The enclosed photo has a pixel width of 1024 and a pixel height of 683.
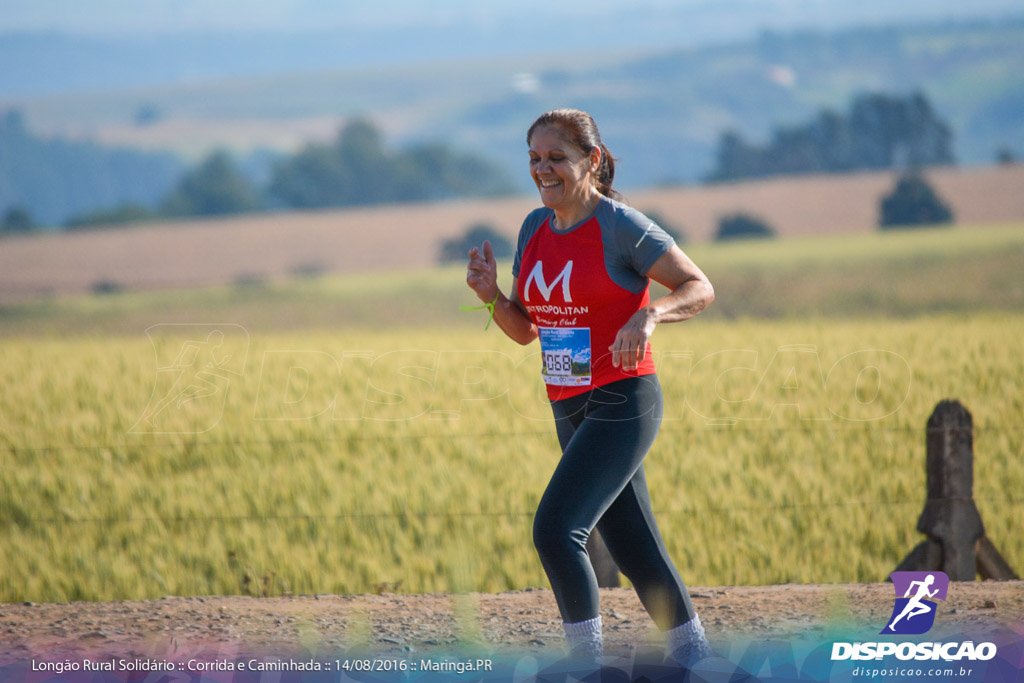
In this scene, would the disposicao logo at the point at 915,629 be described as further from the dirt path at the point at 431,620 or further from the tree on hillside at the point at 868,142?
the tree on hillside at the point at 868,142

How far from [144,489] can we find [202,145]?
9879cm

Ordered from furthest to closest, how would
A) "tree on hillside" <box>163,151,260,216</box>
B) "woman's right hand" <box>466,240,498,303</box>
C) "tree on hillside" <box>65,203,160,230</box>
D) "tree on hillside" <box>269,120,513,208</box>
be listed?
"tree on hillside" <box>269,120,513,208</box>
"tree on hillside" <box>163,151,260,216</box>
"tree on hillside" <box>65,203,160,230</box>
"woman's right hand" <box>466,240,498,303</box>

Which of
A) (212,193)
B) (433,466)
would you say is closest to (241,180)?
(212,193)

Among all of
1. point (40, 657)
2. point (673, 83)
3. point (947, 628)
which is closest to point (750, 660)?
point (947, 628)

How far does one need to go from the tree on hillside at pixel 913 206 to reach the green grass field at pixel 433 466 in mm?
32052

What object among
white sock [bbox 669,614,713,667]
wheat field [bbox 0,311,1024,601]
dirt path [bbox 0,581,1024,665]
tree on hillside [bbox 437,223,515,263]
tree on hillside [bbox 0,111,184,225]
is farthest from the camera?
tree on hillside [bbox 0,111,184,225]

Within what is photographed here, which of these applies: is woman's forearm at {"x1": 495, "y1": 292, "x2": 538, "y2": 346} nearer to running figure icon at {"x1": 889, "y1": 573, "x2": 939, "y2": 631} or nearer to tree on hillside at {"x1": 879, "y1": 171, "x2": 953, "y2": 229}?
running figure icon at {"x1": 889, "y1": 573, "x2": 939, "y2": 631}

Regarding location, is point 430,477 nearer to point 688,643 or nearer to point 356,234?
point 688,643

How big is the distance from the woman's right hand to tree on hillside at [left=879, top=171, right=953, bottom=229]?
41.3 metres

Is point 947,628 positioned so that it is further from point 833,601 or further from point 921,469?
point 921,469

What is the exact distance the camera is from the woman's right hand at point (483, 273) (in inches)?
151

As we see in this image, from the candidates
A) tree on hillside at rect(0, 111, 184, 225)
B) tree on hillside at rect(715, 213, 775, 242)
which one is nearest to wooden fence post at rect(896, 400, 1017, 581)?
tree on hillside at rect(715, 213, 775, 242)

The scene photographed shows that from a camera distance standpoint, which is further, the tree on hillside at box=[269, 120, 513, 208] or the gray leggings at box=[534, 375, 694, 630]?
the tree on hillside at box=[269, 120, 513, 208]

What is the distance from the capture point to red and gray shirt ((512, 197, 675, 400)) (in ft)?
11.5
